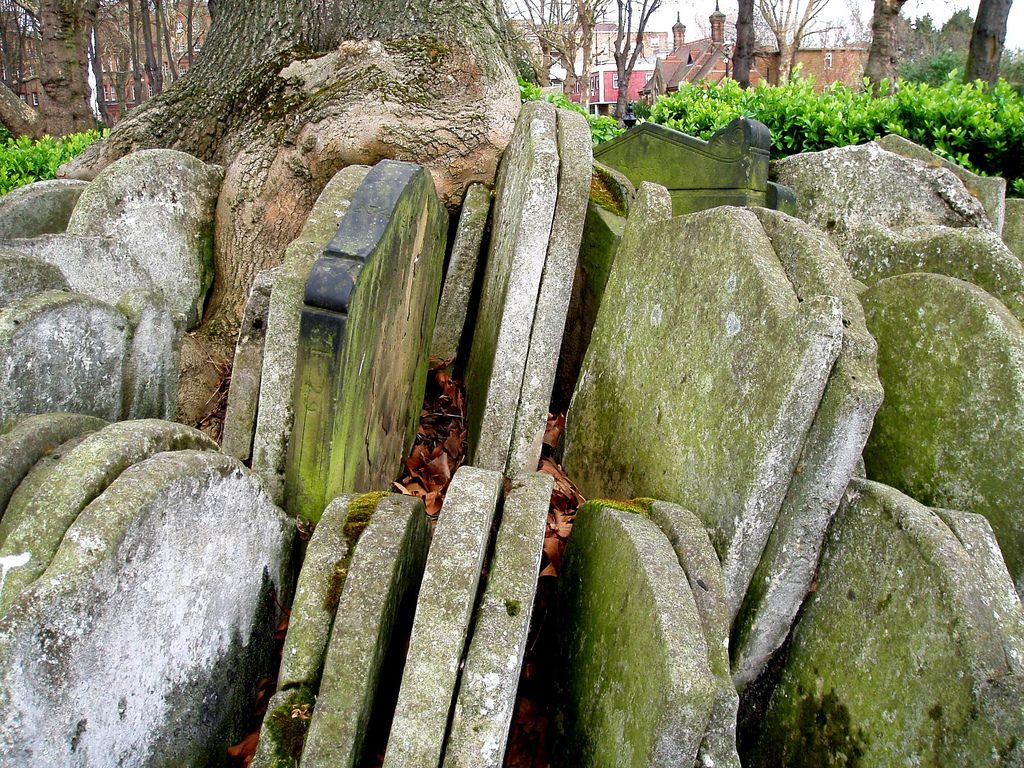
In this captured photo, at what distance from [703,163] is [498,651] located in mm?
4129

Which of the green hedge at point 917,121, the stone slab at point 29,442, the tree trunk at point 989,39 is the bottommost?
the stone slab at point 29,442

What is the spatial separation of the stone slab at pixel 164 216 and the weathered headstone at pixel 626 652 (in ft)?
9.39

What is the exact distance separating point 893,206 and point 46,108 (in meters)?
14.0

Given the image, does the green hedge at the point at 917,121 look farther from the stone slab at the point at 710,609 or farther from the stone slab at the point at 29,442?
the stone slab at the point at 29,442

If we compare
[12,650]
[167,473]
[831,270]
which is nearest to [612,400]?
[831,270]

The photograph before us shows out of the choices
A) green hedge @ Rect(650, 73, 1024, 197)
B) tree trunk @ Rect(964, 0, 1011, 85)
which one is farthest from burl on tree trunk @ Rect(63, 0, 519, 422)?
tree trunk @ Rect(964, 0, 1011, 85)

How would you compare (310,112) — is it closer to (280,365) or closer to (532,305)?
(532,305)

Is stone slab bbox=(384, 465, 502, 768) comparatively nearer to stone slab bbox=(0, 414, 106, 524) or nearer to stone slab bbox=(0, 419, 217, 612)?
stone slab bbox=(0, 419, 217, 612)

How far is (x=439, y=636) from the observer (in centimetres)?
205

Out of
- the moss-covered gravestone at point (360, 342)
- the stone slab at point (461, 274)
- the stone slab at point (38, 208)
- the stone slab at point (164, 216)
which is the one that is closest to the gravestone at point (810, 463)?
the moss-covered gravestone at point (360, 342)

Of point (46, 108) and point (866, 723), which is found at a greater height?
point (46, 108)

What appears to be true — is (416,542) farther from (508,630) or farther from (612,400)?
(612,400)

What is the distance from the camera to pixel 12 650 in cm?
171

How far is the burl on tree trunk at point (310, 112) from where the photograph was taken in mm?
4590
